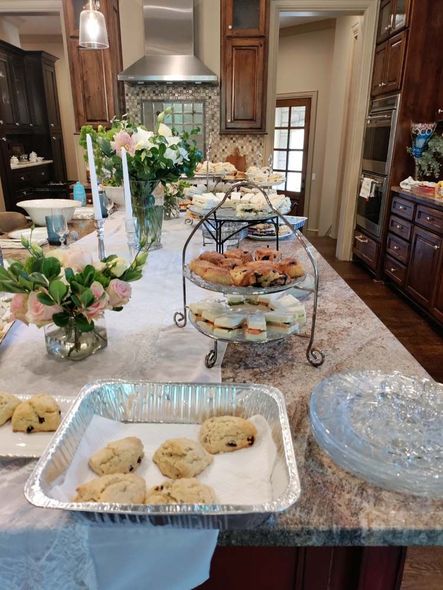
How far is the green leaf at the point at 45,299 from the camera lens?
913mm

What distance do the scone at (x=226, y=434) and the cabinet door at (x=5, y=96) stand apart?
240 inches

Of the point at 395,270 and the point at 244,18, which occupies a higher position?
the point at 244,18

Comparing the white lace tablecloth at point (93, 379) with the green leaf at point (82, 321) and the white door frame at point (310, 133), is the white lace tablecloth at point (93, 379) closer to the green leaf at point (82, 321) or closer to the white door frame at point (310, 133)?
the green leaf at point (82, 321)

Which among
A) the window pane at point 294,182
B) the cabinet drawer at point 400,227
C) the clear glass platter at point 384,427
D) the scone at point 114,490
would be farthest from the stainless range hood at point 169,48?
the scone at point 114,490

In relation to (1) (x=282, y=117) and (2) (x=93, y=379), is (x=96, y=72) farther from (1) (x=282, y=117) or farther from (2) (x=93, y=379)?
(2) (x=93, y=379)

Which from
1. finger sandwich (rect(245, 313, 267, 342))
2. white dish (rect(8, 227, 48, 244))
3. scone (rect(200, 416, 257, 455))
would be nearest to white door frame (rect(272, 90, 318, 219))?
white dish (rect(8, 227, 48, 244))

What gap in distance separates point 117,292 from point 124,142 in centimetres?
93

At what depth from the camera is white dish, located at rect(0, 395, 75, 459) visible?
720mm

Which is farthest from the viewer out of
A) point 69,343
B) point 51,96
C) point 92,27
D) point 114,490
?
point 51,96

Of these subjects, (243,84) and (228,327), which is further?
(243,84)

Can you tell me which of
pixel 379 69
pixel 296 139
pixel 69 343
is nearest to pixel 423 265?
pixel 379 69

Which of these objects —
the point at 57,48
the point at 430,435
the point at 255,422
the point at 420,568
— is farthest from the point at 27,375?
the point at 57,48

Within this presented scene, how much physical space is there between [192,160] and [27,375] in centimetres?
120

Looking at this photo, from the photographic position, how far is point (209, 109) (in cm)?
479
